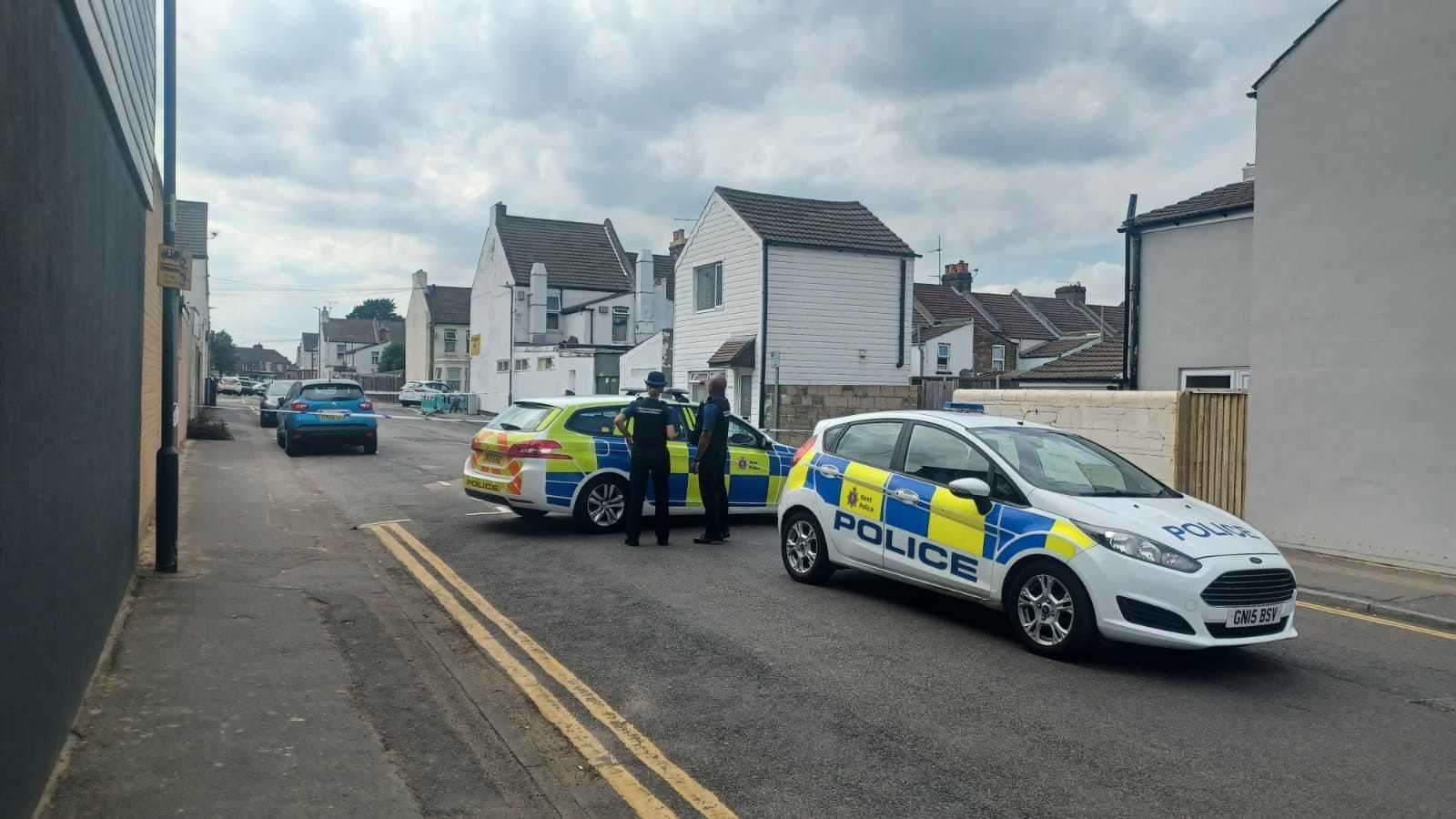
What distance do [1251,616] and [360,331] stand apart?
360 ft

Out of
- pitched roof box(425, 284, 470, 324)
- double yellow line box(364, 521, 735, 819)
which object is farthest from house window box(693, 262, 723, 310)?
pitched roof box(425, 284, 470, 324)

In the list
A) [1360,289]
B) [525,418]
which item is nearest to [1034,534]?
[1360,289]

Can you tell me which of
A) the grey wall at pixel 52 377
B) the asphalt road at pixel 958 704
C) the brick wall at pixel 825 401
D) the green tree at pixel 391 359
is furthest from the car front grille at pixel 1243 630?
the green tree at pixel 391 359

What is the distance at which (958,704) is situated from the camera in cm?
591

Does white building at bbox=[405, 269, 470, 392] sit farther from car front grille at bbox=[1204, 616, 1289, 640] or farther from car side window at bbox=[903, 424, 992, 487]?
car front grille at bbox=[1204, 616, 1289, 640]

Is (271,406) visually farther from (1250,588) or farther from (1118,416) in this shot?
(1250,588)

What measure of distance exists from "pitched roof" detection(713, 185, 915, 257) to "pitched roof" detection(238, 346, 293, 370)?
482 ft

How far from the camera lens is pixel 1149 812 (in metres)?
4.47

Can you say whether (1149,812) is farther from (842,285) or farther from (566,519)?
(842,285)

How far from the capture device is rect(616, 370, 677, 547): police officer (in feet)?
35.8

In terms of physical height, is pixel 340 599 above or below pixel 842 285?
below

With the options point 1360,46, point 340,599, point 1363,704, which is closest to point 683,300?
point 1360,46

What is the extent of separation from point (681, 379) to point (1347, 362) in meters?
21.5

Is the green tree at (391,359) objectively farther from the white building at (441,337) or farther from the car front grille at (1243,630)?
the car front grille at (1243,630)
